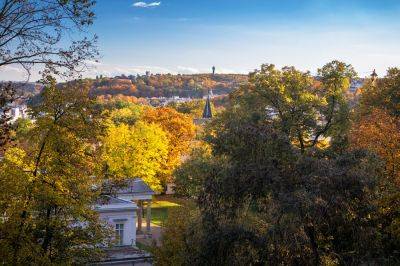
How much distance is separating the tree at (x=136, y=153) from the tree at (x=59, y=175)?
69.4 feet

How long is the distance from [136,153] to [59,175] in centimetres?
2560

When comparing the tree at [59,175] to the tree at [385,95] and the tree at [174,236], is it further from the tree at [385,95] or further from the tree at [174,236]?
the tree at [385,95]

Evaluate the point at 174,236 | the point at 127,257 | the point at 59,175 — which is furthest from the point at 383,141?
the point at 59,175

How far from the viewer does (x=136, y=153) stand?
41.4 meters

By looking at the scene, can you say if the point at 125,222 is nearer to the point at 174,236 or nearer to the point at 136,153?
the point at 174,236

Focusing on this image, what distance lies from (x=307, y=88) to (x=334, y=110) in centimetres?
248

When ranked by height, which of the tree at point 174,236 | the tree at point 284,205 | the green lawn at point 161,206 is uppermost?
the tree at point 284,205

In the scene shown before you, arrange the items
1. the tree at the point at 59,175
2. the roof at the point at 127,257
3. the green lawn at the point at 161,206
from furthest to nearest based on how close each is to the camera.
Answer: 1. the green lawn at the point at 161,206
2. the roof at the point at 127,257
3. the tree at the point at 59,175

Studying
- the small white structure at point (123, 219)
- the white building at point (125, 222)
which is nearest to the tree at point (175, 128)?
the white building at point (125, 222)

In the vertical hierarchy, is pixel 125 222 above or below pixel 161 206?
above

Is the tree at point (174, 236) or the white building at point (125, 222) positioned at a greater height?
the tree at point (174, 236)

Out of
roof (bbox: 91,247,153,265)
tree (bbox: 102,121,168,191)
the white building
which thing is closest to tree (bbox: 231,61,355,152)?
the white building

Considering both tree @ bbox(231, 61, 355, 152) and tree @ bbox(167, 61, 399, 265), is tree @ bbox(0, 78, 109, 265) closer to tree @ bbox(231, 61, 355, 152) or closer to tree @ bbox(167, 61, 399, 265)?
tree @ bbox(167, 61, 399, 265)

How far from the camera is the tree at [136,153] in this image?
130 ft
